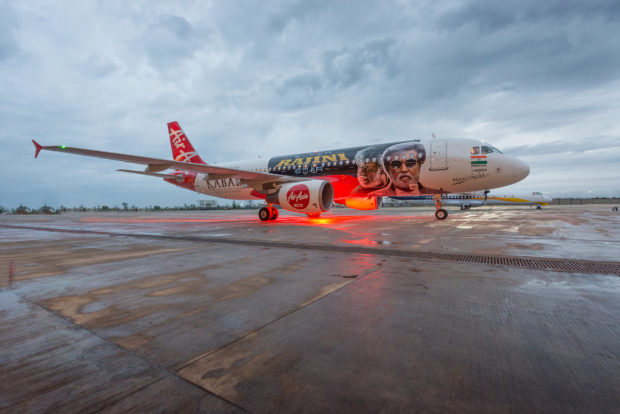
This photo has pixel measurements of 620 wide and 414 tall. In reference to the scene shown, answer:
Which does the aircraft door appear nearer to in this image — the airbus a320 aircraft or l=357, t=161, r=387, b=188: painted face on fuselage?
the airbus a320 aircraft

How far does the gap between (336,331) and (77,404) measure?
133 centimetres

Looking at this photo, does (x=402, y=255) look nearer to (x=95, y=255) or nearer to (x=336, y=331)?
(x=336, y=331)

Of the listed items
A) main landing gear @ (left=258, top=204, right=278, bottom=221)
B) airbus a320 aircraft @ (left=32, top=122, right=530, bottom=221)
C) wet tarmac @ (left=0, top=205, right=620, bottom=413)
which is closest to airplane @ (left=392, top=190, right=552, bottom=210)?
airbus a320 aircraft @ (left=32, top=122, right=530, bottom=221)

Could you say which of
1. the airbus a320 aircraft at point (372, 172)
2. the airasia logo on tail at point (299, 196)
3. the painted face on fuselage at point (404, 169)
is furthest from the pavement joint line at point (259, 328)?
the painted face on fuselage at point (404, 169)

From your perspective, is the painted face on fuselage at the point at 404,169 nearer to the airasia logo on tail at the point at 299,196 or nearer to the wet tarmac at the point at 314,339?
the airasia logo on tail at the point at 299,196

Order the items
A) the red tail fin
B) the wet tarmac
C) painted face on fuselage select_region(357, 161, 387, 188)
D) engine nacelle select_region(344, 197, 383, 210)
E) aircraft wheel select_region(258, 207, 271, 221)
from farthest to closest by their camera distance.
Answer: the red tail fin, engine nacelle select_region(344, 197, 383, 210), aircraft wheel select_region(258, 207, 271, 221), painted face on fuselage select_region(357, 161, 387, 188), the wet tarmac

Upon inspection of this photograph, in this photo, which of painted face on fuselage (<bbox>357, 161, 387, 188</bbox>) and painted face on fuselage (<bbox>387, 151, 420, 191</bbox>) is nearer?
painted face on fuselage (<bbox>387, 151, 420, 191</bbox>)

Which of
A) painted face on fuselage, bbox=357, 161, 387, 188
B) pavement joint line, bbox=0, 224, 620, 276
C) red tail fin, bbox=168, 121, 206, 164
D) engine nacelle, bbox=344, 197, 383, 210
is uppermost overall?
red tail fin, bbox=168, 121, 206, 164

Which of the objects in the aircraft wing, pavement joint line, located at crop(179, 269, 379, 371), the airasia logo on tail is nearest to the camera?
pavement joint line, located at crop(179, 269, 379, 371)

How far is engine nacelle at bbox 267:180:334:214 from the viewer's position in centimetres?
957

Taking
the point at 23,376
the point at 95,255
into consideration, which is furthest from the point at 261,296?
the point at 95,255

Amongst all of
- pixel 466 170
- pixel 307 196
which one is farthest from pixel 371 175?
pixel 466 170

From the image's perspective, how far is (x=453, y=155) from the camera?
32.1ft

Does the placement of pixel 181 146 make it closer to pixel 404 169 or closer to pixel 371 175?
pixel 371 175
